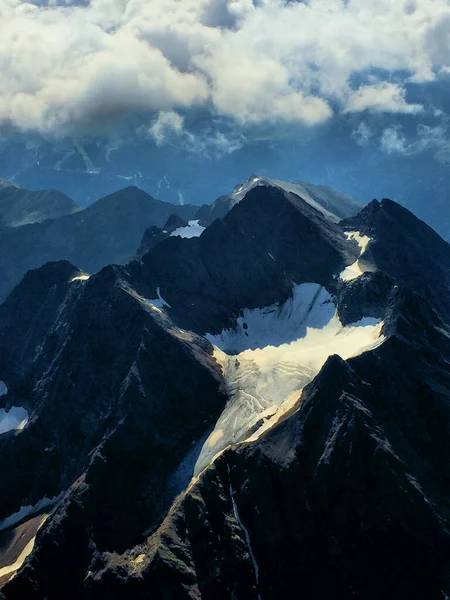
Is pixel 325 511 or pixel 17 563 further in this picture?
pixel 17 563

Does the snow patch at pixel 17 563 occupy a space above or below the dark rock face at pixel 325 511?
above

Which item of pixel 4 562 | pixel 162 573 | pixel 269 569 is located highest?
pixel 4 562

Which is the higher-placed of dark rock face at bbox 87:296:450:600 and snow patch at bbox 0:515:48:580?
snow patch at bbox 0:515:48:580

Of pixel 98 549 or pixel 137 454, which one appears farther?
pixel 137 454

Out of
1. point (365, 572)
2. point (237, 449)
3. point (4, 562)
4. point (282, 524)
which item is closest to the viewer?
point (365, 572)

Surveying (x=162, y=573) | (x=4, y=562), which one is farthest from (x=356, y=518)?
(x=4, y=562)

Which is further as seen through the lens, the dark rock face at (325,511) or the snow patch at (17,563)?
the snow patch at (17,563)

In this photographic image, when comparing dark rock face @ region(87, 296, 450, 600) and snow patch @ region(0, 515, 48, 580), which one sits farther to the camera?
snow patch @ region(0, 515, 48, 580)

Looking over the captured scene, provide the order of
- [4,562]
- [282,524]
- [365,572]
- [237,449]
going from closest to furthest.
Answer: [365,572], [282,524], [237,449], [4,562]

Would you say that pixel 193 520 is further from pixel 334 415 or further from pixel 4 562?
pixel 4 562

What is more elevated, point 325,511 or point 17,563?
point 17,563

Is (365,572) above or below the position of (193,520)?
below
